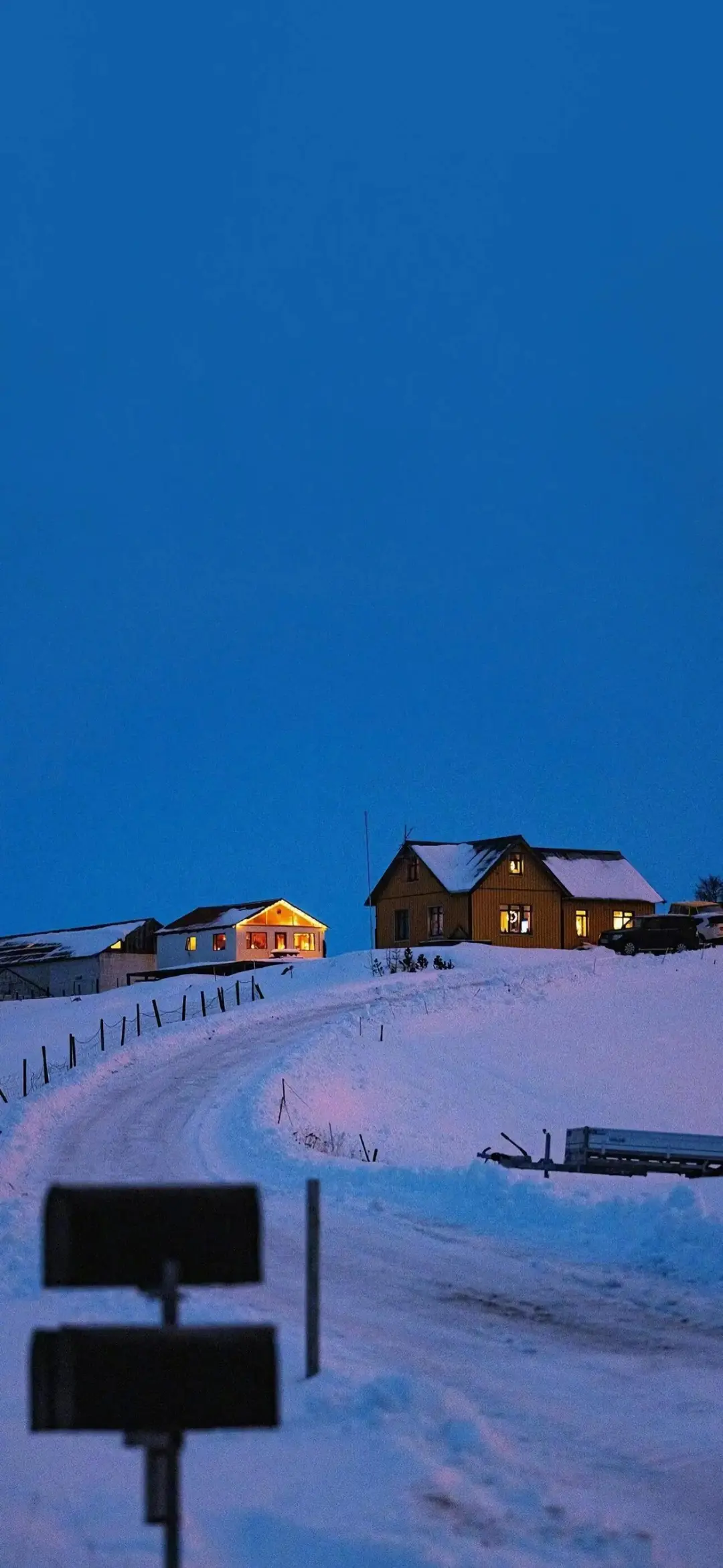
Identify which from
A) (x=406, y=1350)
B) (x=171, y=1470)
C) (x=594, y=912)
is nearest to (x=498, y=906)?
(x=594, y=912)

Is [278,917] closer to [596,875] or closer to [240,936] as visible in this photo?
[240,936]

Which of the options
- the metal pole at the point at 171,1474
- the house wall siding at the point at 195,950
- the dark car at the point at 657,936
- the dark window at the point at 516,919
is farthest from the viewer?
the house wall siding at the point at 195,950

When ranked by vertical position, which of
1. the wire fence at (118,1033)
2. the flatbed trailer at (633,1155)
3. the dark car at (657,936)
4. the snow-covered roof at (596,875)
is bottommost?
the flatbed trailer at (633,1155)

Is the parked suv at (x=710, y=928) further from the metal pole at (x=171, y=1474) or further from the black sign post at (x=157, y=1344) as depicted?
the metal pole at (x=171, y=1474)

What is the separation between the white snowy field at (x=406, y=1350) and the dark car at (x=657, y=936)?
104ft

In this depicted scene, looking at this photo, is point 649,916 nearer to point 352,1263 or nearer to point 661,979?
point 661,979

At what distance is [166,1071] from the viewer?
3419cm

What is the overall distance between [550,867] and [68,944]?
3432cm

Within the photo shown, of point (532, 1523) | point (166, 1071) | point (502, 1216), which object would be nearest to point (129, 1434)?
point (532, 1523)

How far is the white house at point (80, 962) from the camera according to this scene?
8562cm

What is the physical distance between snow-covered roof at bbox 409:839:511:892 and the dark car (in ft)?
29.0

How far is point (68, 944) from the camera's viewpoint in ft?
293

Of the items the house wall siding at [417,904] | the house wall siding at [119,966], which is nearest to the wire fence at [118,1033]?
the house wall siding at [417,904]

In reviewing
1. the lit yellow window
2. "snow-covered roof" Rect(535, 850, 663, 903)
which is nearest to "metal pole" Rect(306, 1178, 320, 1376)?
"snow-covered roof" Rect(535, 850, 663, 903)
